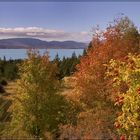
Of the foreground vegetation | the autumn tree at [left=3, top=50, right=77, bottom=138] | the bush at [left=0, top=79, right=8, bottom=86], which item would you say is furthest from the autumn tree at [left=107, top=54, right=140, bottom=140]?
the bush at [left=0, top=79, right=8, bottom=86]

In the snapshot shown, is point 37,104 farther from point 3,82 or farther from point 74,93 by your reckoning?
point 3,82

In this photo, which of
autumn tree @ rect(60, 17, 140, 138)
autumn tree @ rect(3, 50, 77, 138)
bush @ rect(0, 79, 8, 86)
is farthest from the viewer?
bush @ rect(0, 79, 8, 86)

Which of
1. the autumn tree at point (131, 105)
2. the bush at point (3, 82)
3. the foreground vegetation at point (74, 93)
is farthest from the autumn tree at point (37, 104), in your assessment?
the bush at point (3, 82)

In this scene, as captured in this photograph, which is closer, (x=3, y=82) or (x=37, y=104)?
(x=37, y=104)

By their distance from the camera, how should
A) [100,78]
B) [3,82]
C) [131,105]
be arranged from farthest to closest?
1. [3,82]
2. [100,78]
3. [131,105]

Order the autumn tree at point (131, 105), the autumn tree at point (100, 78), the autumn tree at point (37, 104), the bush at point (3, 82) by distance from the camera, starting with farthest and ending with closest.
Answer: the bush at point (3, 82) < the autumn tree at point (37, 104) < the autumn tree at point (100, 78) < the autumn tree at point (131, 105)

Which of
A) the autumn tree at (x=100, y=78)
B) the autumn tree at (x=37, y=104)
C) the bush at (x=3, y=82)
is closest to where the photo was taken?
the autumn tree at (x=100, y=78)

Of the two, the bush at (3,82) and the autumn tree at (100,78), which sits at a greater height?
the autumn tree at (100,78)

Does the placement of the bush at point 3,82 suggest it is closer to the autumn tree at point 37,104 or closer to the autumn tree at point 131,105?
the autumn tree at point 37,104

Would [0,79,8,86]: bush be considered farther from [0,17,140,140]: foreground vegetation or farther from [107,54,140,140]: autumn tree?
[107,54,140,140]: autumn tree

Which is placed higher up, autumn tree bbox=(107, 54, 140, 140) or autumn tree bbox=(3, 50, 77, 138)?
autumn tree bbox=(107, 54, 140, 140)

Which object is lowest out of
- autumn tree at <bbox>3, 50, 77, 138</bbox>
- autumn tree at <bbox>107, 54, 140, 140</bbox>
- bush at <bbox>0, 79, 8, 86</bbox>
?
bush at <bbox>0, 79, 8, 86</bbox>

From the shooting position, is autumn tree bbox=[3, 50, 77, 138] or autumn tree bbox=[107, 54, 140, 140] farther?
autumn tree bbox=[3, 50, 77, 138]

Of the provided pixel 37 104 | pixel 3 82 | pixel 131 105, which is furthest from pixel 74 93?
pixel 3 82
